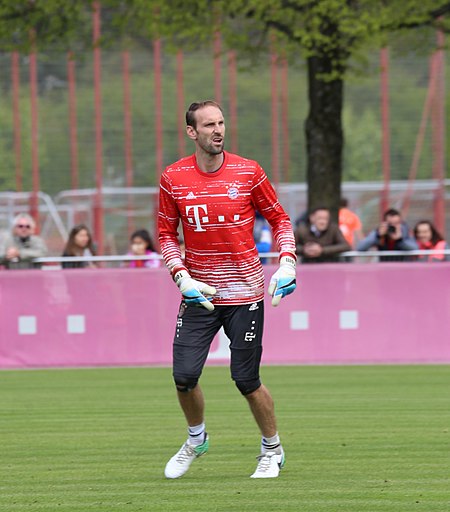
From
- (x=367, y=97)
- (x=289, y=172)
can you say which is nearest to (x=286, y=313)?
(x=289, y=172)

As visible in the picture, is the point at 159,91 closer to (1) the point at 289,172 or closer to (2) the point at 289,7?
(1) the point at 289,172

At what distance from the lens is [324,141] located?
22.5 metres

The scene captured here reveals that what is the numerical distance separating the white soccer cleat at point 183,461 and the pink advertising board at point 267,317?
8307 mm

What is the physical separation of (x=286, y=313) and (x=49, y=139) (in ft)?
64.1

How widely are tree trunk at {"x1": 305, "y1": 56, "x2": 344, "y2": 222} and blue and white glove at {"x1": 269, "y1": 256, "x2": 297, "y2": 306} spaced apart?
534 inches

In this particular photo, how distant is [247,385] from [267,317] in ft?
28.2

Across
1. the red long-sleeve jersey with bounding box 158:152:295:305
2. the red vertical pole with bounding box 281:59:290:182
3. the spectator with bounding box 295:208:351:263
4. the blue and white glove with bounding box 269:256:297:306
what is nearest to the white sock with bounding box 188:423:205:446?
the red long-sleeve jersey with bounding box 158:152:295:305

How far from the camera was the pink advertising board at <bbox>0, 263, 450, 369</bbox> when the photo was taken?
17422 millimetres

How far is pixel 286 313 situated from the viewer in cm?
1752

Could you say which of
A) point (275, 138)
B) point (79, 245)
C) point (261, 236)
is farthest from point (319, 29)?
point (275, 138)

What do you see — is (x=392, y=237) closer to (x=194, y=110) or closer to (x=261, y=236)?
(x=261, y=236)

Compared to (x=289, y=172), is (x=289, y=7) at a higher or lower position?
higher

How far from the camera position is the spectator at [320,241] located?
1792 cm

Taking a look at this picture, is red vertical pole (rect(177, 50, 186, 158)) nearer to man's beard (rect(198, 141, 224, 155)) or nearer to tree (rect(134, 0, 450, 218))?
tree (rect(134, 0, 450, 218))
